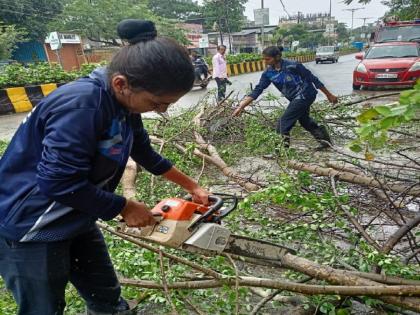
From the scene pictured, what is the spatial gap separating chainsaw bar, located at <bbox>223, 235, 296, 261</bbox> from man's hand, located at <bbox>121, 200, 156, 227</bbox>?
1.65 ft

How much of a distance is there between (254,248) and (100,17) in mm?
32897

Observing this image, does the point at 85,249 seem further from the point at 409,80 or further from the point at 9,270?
the point at 409,80

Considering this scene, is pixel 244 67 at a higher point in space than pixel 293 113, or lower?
lower

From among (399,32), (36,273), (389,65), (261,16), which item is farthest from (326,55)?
(36,273)

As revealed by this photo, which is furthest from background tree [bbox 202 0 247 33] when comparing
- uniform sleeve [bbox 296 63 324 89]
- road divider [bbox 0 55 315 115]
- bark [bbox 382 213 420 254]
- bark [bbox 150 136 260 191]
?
bark [bbox 382 213 420 254]

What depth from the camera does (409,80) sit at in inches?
366

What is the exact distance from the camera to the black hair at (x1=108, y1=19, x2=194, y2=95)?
128 cm

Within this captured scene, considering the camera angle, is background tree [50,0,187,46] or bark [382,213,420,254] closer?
bark [382,213,420,254]

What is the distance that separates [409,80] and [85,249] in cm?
955

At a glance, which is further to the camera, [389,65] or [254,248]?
[389,65]

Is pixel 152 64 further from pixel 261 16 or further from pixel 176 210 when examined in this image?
pixel 261 16

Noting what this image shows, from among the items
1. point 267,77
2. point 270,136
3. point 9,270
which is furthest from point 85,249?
point 267,77

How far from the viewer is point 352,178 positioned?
9.89ft

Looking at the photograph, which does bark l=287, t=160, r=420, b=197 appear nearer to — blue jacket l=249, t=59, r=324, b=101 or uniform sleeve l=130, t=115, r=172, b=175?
uniform sleeve l=130, t=115, r=172, b=175
